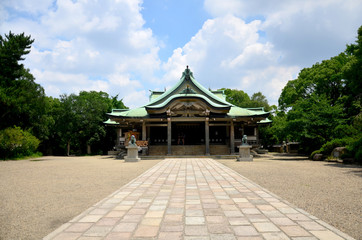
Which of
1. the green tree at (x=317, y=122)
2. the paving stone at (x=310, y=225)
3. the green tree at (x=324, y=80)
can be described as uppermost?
the green tree at (x=324, y=80)

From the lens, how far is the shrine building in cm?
2091

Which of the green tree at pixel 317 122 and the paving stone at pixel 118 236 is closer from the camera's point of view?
the paving stone at pixel 118 236

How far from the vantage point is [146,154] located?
68.5 ft

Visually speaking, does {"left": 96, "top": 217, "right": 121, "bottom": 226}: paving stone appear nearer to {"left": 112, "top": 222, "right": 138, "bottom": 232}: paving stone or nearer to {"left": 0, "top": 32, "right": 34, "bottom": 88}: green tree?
{"left": 112, "top": 222, "right": 138, "bottom": 232}: paving stone

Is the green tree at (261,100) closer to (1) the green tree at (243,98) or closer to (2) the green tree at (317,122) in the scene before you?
(1) the green tree at (243,98)

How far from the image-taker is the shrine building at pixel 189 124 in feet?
68.6

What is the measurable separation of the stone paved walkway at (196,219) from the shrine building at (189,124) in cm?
1524

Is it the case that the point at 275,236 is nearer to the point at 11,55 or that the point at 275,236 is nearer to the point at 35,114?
the point at 11,55

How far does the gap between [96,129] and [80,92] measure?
18.2m

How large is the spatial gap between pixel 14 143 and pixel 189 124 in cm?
1732

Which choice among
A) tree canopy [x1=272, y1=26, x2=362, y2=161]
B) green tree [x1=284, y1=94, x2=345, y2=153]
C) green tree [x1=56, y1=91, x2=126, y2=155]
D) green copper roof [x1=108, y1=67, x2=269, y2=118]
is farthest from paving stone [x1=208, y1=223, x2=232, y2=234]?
green tree [x1=56, y1=91, x2=126, y2=155]

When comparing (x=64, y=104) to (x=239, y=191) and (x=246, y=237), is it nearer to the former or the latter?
(x=239, y=191)

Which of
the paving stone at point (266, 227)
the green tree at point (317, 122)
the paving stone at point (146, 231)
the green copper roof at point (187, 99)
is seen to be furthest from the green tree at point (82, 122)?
the paving stone at point (266, 227)

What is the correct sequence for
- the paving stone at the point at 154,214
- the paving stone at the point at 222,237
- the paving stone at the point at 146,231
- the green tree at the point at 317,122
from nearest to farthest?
the paving stone at the point at 222,237 → the paving stone at the point at 146,231 → the paving stone at the point at 154,214 → the green tree at the point at 317,122
